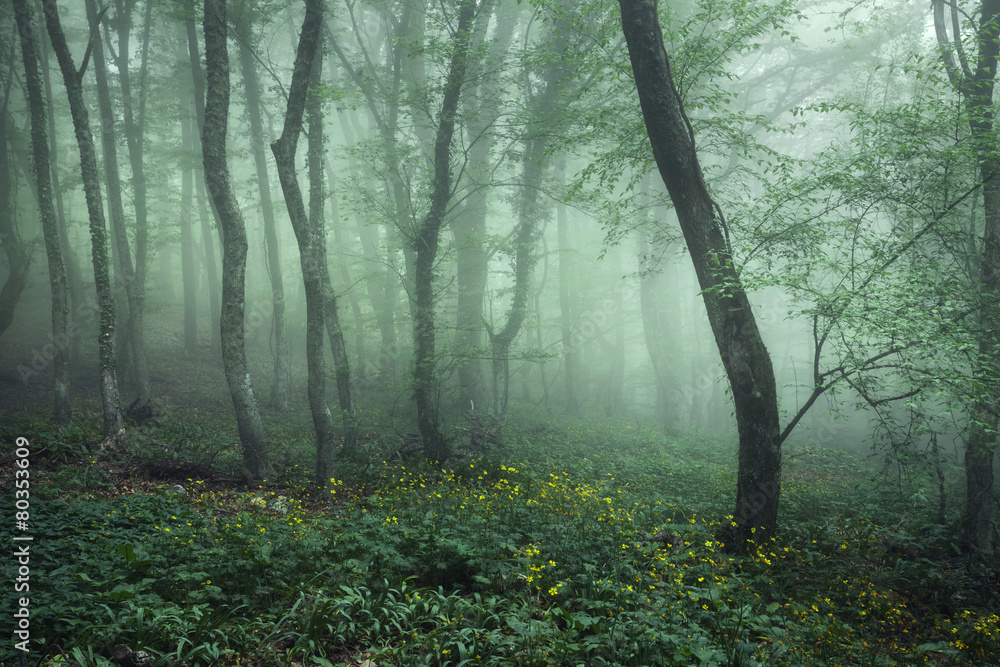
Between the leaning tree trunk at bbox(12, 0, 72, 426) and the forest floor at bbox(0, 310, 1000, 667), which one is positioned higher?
the leaning tree trunk at bbox(12, 0, 72, 426)

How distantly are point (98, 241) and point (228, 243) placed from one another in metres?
3.20

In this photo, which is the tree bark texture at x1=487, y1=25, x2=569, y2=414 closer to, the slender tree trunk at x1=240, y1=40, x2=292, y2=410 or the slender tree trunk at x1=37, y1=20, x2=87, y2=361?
the slender tree trunk at x1=240, y1=40, x2=292, y2=410

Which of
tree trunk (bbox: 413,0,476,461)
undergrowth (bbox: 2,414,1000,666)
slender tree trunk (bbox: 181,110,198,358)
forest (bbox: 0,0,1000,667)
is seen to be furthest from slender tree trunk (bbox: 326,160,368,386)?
undergrowth (bbox: 2,414,1000,666)

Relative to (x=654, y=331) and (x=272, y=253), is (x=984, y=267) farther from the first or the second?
(x=272, y=253)

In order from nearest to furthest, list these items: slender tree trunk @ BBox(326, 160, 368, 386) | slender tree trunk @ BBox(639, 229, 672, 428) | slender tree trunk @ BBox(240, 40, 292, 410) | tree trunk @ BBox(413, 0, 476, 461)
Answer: tree trunk @ BBox(413, 0, 476, 461)
slender tree trunk @ BBox(240, 40, 292, 410)
slender tree trunk @ BBox(326, 160, 368, 386)
slender tree trunk @ BBox(639, 229, 672, 428)

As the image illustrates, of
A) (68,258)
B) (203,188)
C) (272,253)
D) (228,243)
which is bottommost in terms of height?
(228,243)

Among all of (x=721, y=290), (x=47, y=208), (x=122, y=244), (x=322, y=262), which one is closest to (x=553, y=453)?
(x=322, y=262)

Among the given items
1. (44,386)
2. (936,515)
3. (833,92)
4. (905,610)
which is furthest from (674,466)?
(833,92)

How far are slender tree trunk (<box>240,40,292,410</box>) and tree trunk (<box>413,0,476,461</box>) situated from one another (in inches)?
235

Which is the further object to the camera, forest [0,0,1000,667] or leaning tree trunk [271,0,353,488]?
leaning tree trunk [271,0,353,488]

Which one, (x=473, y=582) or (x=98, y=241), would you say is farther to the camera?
(x=98, y=241)

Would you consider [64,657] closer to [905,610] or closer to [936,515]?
[905,610]

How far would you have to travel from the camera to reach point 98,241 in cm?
929

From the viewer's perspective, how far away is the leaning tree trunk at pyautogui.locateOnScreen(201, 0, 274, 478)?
321 inches
